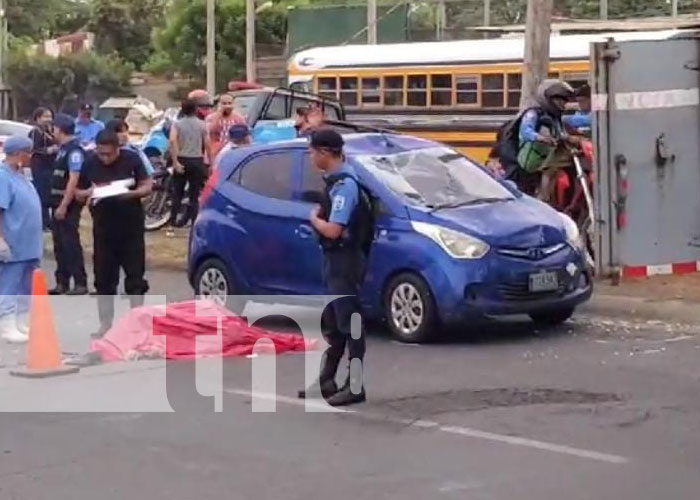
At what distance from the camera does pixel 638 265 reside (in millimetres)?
15539

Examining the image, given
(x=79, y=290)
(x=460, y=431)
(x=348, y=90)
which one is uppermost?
(x=348, y=90)

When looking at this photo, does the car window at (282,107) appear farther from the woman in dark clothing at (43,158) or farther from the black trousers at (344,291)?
the black trousers at (344,291)

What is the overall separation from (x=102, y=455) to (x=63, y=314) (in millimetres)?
6194

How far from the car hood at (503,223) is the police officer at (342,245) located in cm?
Result: 249

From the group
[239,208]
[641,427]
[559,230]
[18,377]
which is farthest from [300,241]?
[641,427]

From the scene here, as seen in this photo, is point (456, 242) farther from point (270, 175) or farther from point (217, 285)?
point (217, 285)

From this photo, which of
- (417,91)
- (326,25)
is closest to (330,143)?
(417,91)

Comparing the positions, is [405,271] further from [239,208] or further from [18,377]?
[18,377]

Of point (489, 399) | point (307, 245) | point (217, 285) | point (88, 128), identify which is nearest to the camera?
point (489, 399)

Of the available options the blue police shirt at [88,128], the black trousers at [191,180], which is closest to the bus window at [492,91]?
the black trousers at [191,180]

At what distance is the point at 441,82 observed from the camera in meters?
29.5

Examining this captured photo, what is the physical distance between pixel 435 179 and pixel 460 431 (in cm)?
429

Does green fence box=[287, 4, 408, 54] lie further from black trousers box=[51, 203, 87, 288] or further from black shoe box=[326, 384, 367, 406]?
black shoe box=[326, 384, 367, 406]

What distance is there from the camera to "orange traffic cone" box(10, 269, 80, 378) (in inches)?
457
